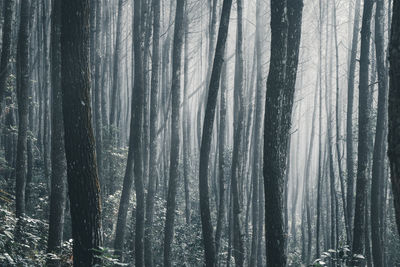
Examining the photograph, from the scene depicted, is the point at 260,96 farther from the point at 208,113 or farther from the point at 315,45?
the point at 315,45

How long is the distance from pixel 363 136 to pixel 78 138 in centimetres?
526

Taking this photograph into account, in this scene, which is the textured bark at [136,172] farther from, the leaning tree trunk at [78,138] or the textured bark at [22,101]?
the leaning tree trunk at [78,138]

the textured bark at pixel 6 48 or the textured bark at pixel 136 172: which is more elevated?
the textured bark at pixel 6 48

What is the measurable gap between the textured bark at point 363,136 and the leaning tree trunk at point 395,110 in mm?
4935

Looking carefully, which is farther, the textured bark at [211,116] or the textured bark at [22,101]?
the textured bark at [22,101]

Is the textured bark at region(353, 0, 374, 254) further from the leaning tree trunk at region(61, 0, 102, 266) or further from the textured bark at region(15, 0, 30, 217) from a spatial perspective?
the textured bark at region(15, 0, 30, 217)

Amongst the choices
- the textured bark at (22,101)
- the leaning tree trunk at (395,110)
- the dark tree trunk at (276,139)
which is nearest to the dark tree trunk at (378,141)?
the dark tree trunk at (276,139)

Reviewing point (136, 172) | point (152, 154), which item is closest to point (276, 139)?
point (136, 172)

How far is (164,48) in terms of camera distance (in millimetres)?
16875

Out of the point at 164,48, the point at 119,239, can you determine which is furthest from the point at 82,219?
the point at 164,48

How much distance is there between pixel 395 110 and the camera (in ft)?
6.31

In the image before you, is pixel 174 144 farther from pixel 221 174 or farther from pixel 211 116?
pixel 211 116

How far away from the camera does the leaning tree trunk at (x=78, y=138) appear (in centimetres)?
383

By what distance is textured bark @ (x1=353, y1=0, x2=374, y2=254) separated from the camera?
6.40 meters
